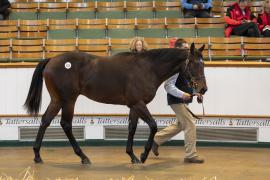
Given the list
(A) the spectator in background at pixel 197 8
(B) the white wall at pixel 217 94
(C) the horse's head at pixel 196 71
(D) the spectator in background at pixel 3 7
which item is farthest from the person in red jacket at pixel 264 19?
(D) the spectator in background at pixel 3 7

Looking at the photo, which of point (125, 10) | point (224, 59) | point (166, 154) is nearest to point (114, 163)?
point (166, 154)

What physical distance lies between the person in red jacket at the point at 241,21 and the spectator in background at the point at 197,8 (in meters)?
0.82

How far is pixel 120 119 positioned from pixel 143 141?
573 mm

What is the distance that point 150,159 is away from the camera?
7.61m

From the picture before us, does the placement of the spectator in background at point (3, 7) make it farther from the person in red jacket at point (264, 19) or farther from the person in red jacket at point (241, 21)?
the person in red jacket at point (264, 19)

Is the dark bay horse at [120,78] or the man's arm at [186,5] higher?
the man's arm at [186,5]

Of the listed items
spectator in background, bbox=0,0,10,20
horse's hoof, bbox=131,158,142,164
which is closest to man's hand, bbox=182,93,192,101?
horse's hoof, bbox=131,158,142,164

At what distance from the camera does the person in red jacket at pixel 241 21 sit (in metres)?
10.5

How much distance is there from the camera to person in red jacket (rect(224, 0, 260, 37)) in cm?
1052

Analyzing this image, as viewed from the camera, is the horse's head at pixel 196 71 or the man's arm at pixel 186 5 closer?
the horse's head at pixel 196 71

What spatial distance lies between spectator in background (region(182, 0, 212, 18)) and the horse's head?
194 inches

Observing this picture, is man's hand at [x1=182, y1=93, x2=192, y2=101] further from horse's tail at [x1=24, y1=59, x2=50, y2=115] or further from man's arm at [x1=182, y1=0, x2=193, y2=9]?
man's arm at [x1=182, y1=0, x2=193, y2=9]

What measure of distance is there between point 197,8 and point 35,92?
17.7 feet

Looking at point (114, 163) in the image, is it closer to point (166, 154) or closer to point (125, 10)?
point (166, 154)
